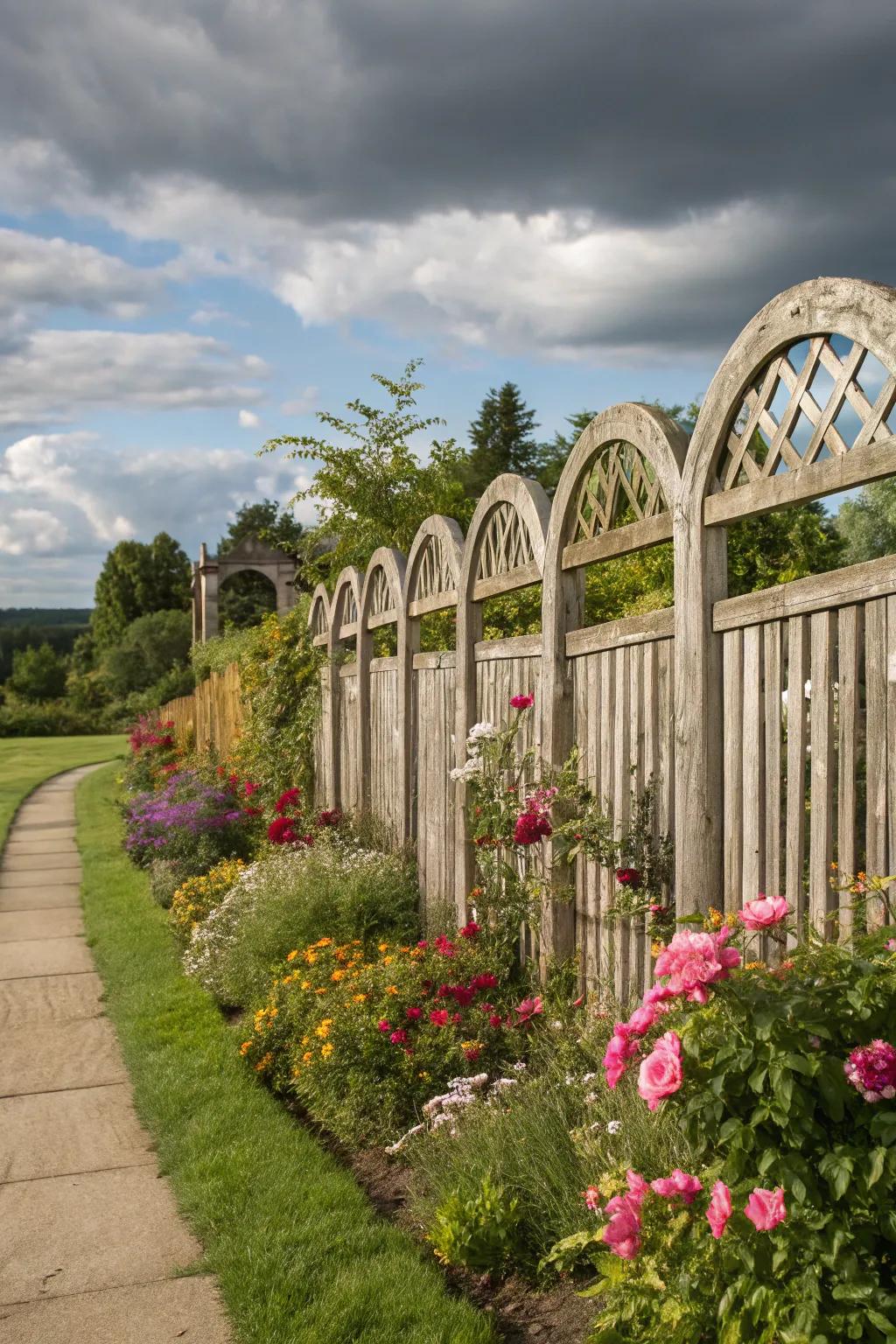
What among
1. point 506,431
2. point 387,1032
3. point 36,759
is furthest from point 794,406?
point 506,431

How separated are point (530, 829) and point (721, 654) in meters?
1.33

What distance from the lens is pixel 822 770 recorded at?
3045mm

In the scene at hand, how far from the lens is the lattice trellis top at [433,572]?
6.64 m

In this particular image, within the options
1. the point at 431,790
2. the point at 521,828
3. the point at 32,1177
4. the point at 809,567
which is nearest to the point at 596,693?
the point at 521,828

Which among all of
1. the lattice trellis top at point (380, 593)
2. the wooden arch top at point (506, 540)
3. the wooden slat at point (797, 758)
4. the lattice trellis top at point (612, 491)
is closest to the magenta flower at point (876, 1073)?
the wooden slat at point (797, 758)

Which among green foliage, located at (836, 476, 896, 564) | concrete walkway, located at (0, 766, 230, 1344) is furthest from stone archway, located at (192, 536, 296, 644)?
concrete walkway, located at (0, 766, 230, 1344)

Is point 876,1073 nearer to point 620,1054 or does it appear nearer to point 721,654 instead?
point 620,1054

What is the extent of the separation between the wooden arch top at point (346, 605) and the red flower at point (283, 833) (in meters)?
1.58

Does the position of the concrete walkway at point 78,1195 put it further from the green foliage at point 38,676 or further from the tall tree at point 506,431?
the green foliage at point 38,676

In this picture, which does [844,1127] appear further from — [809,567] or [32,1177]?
[809,567]

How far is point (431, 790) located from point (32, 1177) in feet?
10.0

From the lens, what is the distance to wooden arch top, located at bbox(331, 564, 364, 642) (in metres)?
8.80

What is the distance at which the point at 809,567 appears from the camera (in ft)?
28.5

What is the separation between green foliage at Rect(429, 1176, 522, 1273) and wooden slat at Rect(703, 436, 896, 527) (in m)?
2.10
